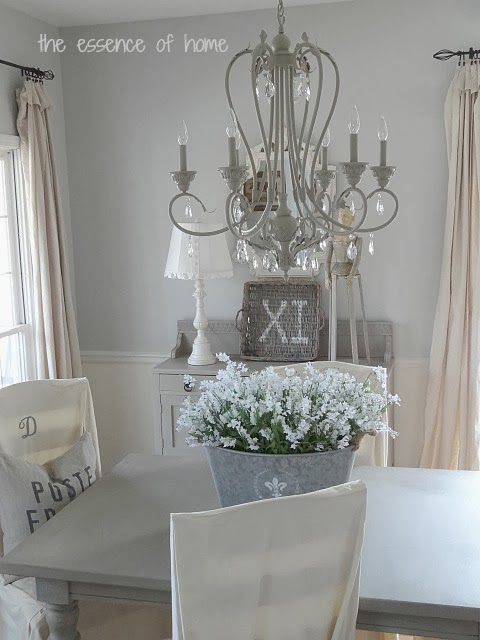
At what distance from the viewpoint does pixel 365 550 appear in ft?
6.43

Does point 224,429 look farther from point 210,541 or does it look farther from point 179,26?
point 179,26

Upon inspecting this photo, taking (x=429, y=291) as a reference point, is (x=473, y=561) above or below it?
below

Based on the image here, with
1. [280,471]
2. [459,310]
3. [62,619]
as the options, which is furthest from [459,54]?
[62,619]

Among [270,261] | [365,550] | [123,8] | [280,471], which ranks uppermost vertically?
[123,8]

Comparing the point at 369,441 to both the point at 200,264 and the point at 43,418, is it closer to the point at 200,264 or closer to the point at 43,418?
the point at 43,418

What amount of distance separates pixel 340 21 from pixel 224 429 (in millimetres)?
2530

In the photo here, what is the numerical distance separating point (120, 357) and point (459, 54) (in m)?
2.35

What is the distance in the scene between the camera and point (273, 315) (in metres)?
3.95

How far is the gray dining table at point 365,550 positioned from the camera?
68.7 inches

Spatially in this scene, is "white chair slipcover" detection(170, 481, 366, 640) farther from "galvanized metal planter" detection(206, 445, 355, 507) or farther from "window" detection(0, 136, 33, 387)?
"window" detection(0, 136, 33, 387)

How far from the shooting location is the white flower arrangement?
1.93 metres

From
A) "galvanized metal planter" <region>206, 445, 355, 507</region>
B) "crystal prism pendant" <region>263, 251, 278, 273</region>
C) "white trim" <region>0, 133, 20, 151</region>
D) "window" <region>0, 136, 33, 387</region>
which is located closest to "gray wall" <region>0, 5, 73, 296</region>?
"white trim" <region>0, 133, 20, 151</region>

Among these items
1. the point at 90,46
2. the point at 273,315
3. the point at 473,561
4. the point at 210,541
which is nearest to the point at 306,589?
the point at 210,541

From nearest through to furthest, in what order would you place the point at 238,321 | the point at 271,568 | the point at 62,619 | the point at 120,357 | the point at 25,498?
the point at 271,568
the point at 62,619
the point at 25,498
the point at 238,321
the point at 120,357
